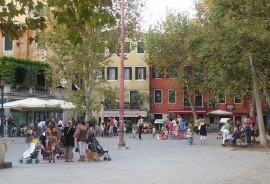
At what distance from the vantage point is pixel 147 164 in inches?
771

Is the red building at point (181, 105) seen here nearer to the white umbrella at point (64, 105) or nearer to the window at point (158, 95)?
the window at point (158, 95)

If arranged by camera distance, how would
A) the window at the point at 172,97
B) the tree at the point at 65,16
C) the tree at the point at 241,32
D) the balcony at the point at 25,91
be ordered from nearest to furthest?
the tree at the point at 65,16
the tree at the point at 241,32
the balcony at the point at 25,91
the window at the point at 172,97

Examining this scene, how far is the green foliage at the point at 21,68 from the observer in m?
45.7

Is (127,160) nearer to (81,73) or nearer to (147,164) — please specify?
(147,164)

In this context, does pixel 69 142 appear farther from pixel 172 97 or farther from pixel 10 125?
pixel 172 97

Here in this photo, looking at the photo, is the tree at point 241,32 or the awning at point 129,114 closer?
the tree at point 241,32

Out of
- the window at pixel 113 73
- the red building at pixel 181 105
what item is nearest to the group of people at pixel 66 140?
the red building at pixel 181 105

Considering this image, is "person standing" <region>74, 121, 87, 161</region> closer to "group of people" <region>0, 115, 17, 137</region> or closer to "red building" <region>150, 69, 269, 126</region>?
"group of people" <region>0, 115, 17, 137</region>

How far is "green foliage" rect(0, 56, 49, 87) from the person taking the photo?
150 ft

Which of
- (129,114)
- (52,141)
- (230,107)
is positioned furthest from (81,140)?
(230,107)

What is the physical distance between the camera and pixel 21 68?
47656mm

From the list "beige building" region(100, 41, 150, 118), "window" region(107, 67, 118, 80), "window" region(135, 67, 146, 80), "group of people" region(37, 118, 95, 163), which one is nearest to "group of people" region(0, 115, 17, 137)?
"group of people" region(37, 118, 95, 163)

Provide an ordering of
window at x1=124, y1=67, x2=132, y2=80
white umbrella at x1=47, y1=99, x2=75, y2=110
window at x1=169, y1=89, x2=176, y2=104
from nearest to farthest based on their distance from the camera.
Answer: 1. white umbrella at x1=47, y1=99, x2=75, y2=110
2. window at x1=169, y1=89, x2=176, y2=104
3. window at x1=124, y1=67, x2=132, y2=80

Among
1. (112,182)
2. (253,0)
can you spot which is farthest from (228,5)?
(112,182)
